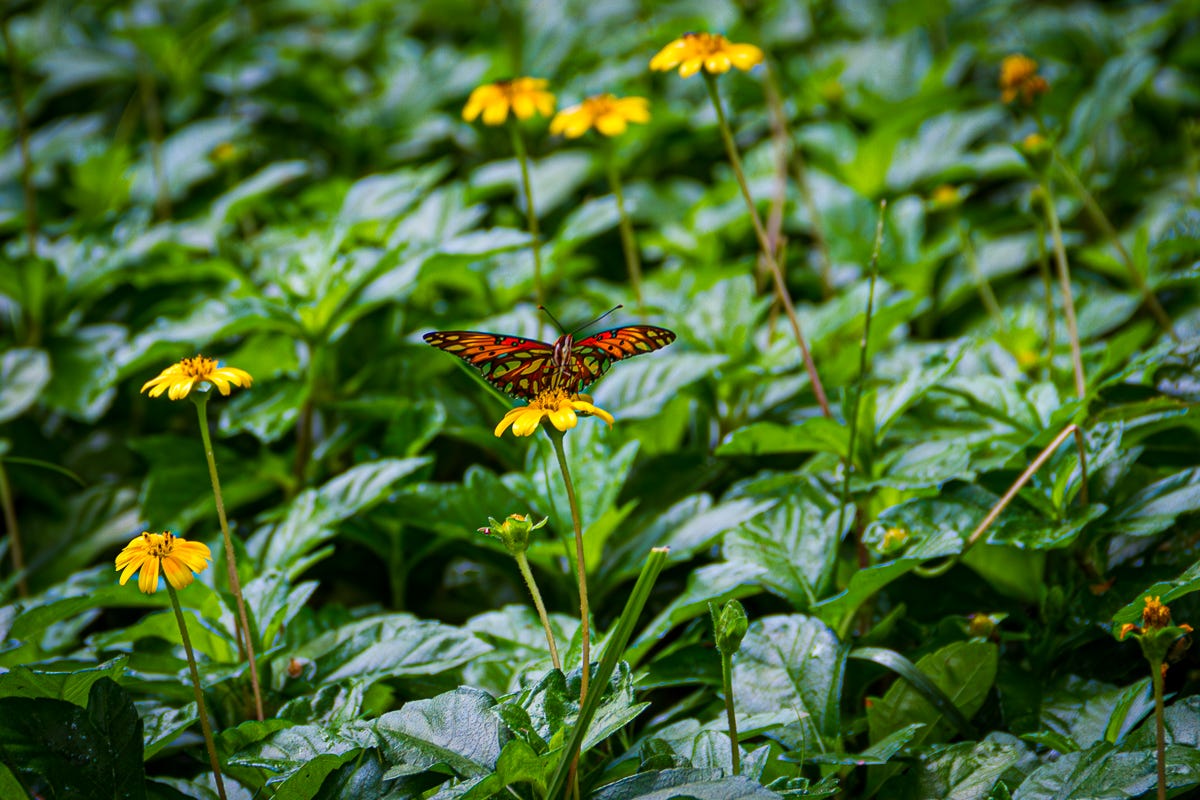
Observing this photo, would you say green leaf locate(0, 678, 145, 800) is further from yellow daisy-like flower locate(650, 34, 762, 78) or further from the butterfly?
yellow daisy-like flower locate(650, 34, 762, 78)

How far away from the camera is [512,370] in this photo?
2.99 ft

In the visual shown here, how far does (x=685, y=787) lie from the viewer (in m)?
0.74

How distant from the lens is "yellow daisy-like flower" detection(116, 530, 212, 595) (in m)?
0.81

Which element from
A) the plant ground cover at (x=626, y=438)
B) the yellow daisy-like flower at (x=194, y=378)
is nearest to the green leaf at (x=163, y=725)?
the plant ground cover at (x=626, y=438)

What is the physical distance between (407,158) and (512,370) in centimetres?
140

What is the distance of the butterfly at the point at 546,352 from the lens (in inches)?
33.1

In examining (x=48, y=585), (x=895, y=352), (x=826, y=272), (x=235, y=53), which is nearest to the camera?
(x=48, y=585)

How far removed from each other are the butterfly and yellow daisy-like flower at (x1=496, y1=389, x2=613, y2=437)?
25mm

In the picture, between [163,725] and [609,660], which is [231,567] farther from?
[609,660]

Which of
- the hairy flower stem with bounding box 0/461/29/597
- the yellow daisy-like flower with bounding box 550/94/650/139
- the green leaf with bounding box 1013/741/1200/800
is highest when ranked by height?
the yellow daisy-like flower with bounding box 550/94/650/139

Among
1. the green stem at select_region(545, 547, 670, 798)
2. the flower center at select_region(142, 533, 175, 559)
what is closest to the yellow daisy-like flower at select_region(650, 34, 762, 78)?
the green stem at select_region(545, 547, 670, 798)

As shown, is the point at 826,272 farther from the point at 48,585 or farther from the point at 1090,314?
the point at 48,585

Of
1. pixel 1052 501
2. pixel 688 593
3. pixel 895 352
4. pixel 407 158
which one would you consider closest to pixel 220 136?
pixel 407 158

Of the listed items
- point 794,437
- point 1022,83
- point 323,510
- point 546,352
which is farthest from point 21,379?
point 1022,83
